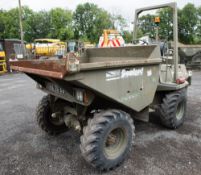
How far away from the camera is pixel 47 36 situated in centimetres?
3422

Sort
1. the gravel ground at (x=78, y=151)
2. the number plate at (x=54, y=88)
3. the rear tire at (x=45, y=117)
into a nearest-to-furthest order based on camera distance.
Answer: the gravel ground at (x=78, y=151) < the number plate at (x=54, y=88) < the rear tire at (x=45, y=117)

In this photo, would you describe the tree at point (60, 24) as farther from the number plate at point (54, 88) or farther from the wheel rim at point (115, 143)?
the wheel rim at point (115, 143)

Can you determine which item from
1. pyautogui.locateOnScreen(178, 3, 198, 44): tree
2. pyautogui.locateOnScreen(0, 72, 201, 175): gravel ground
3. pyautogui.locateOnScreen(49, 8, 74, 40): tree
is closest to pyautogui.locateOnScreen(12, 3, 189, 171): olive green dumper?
pyautogui.locateOnScreen(0, 72, 201, 175): gravel ground

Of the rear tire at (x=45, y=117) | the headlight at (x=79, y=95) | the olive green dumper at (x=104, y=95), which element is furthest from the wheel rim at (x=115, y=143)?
the rear tire at (x=45, y=117)

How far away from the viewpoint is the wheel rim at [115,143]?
263cm

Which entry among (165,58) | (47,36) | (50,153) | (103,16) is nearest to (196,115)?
(165,58)

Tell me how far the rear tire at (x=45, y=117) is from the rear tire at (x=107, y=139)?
3.84 feet

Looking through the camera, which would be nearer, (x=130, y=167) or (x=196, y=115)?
(x=130, y=167)

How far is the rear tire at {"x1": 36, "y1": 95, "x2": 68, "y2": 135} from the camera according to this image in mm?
3396

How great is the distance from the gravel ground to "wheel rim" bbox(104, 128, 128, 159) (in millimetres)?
188

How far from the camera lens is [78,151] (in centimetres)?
301

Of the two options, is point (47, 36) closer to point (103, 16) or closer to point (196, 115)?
point (103, 16)

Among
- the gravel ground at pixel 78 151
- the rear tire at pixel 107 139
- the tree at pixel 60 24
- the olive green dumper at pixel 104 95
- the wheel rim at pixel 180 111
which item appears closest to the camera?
the olive green dumper at pixel 104 95

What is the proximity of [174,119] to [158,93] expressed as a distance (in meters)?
0.51
